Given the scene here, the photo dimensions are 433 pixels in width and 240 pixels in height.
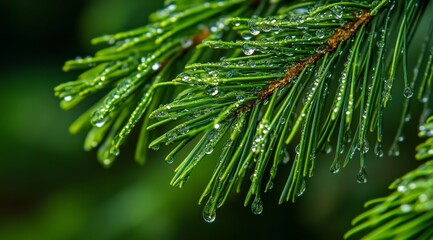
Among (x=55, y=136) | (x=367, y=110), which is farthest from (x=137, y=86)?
(x=55, y=136)

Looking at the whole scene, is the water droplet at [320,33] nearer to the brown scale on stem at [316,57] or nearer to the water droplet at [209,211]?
the brown scale on stem at [316,57]

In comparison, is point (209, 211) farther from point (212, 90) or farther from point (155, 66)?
point (155, 66)

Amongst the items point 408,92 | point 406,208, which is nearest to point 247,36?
point 408,92

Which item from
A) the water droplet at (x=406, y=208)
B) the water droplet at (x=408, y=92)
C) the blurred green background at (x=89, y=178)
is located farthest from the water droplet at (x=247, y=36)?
A: the blurred green background at (x=89, y=178)

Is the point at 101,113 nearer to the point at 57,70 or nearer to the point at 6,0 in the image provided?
the point at 57,70

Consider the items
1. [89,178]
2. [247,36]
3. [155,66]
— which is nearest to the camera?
[247,36]
